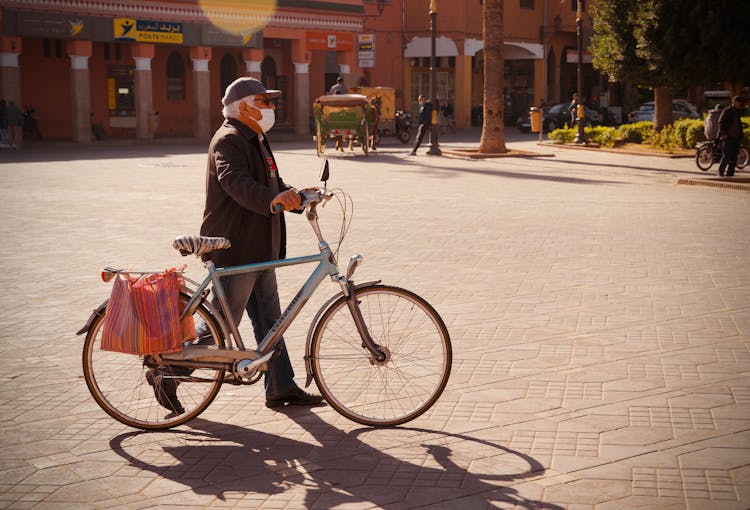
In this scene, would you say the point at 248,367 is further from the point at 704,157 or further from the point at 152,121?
the point at 152,121

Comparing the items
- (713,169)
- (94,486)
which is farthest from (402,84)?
(94,486)

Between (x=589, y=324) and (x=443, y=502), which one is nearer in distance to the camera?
(x=443, y=502)

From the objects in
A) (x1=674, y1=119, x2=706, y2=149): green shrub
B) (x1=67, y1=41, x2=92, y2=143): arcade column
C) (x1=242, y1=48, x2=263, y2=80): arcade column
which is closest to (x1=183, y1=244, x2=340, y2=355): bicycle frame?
(x1=674, y1=119, x2=706, y2=149): green shrub

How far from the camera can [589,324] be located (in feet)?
25.1

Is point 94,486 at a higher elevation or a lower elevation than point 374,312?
lower

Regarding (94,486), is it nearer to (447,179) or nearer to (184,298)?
(184,298)

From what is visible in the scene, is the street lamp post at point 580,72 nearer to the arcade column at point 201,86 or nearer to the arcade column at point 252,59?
the arcade column at point 252,59

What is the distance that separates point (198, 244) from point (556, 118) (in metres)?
40.6

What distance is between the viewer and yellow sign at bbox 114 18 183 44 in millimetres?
36250

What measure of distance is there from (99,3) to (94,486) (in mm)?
33469

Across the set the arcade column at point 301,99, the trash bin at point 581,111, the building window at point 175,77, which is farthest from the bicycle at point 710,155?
the building window at point 175,77

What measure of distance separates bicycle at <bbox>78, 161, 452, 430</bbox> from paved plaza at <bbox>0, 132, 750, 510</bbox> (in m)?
0.15

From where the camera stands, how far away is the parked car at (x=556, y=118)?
146 ft

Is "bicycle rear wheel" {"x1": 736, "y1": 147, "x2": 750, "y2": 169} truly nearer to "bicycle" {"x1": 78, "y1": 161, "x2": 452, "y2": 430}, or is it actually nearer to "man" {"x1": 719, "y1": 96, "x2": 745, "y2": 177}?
"man" {"x1": 719, "y1": 96, "x2": 745, "y2": 177}
